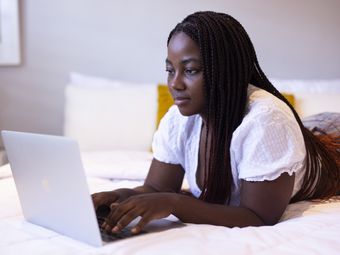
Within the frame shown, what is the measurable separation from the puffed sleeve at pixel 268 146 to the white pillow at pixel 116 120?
3.90 feet

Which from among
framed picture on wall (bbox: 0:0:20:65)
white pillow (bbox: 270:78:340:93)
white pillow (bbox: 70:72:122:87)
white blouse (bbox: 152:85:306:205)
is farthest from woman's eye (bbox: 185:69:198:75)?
framed picture on wall (bbox: 0:0:20:65)

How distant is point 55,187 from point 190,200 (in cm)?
30

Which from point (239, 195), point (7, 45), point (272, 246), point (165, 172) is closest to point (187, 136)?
point (165, 172)

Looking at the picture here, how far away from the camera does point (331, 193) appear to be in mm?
1471

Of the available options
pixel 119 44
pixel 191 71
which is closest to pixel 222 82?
pixel 191 71

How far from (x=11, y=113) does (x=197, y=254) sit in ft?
6.82

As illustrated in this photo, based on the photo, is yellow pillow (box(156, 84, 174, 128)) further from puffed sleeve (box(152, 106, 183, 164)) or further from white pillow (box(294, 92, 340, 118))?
puffed sleeve (box(152, 106, 183, 164))

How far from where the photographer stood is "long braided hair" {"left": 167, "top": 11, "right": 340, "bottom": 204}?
1.25 meters

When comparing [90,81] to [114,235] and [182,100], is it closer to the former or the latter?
[182,100]

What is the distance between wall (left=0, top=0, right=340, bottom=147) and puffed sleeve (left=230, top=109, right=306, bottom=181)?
1.48 m

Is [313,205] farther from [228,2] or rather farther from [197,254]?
[228,2]

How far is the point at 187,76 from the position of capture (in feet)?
4.13

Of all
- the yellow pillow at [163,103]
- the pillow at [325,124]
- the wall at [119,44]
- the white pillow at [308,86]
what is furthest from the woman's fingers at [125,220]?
the wall at [119,44]

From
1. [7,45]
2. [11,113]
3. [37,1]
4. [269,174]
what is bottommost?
[11,113]
